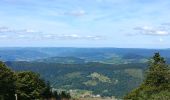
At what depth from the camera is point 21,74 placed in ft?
216

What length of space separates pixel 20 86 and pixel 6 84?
5655 mm

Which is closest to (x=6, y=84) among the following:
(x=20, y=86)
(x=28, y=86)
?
(x=20, y=86)

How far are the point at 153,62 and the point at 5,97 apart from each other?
1131 inches

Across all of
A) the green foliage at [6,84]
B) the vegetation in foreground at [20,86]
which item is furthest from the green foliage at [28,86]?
the green foliage at [6,84]

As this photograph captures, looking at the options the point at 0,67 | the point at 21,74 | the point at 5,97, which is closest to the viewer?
the point at 5,97

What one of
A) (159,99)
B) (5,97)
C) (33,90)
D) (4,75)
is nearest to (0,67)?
(4,75)

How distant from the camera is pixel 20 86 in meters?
58.4

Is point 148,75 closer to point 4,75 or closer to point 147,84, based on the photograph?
point 147,84

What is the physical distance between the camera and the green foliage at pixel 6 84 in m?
51.0

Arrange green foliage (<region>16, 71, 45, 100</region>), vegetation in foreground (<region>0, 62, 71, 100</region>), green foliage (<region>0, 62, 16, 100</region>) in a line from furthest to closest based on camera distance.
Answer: green foliage (<region>16, 71, 45, 100</region>)
vegetation in foreground (<region>0, 62, 71, 100</region>)
green foliage (<region>0, 62, 16, 100</region>)

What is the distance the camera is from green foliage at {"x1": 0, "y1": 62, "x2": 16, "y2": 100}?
167 feet

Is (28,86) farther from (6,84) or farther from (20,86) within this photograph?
(6,84)

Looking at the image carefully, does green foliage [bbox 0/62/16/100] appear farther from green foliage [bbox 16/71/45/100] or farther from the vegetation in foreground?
green foliage [bbox 16/71/45/100]

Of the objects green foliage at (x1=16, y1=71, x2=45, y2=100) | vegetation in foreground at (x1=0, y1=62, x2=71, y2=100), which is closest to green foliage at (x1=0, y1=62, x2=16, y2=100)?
vegetation in foreground at (x1=0, y1=62, x2=71, y2=100)
